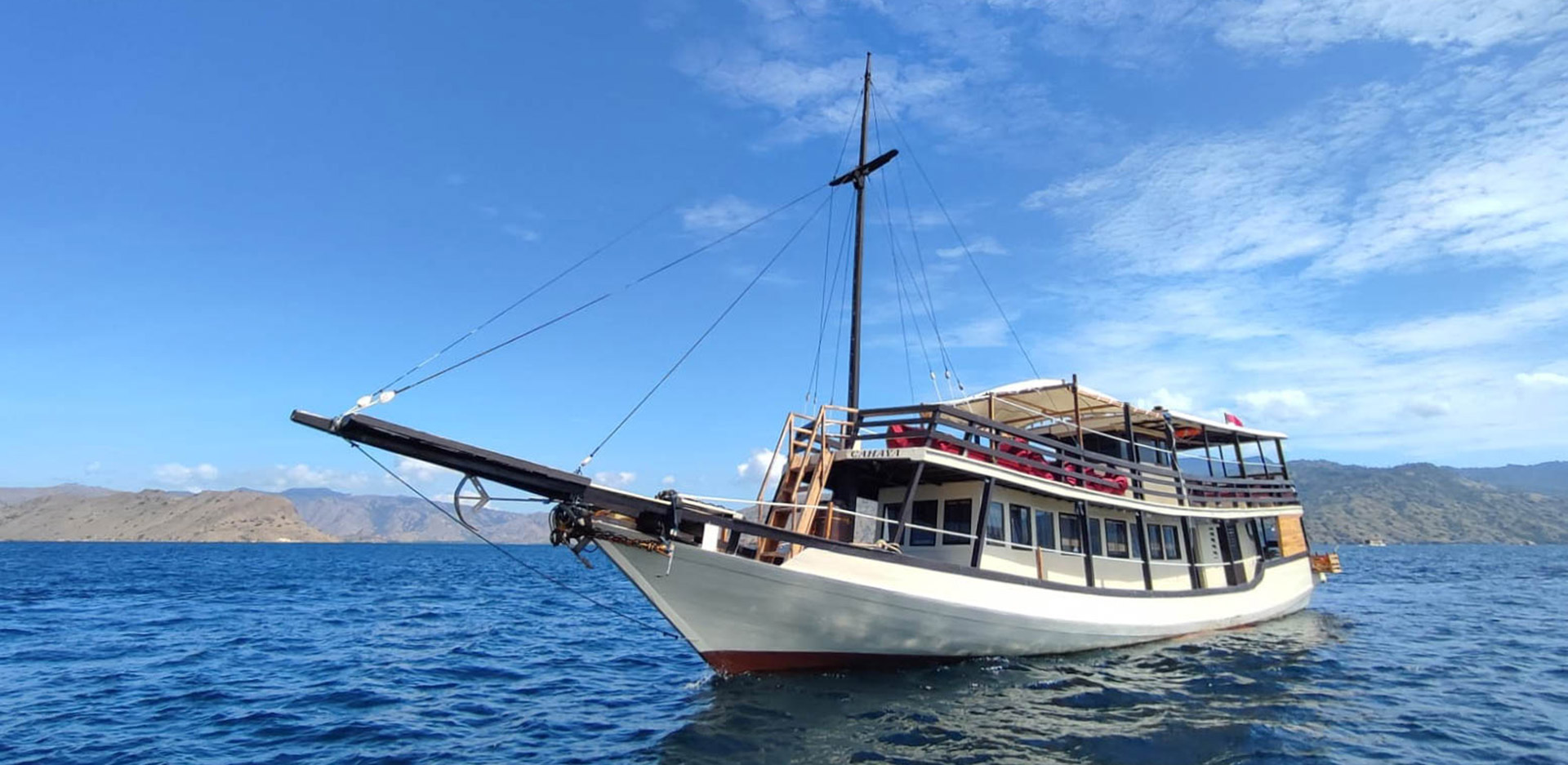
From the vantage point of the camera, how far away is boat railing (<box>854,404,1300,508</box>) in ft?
41.9

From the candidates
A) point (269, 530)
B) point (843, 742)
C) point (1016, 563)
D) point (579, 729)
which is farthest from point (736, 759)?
point (269, 530)

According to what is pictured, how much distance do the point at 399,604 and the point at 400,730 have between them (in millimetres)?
21161

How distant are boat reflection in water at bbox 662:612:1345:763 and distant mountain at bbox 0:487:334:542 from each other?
587 feet

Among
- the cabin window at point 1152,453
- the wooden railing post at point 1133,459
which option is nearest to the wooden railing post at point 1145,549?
the wooden railing post at point 1133,459

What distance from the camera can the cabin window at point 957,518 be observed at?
47.6 feet

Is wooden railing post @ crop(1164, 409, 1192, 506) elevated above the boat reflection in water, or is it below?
above

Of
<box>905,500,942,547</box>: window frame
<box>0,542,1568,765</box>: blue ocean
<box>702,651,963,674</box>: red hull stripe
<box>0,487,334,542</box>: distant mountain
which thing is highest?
<box>0,487,334,542</box>: distant mountain

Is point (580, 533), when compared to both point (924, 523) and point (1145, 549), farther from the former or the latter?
point (1145, 549)

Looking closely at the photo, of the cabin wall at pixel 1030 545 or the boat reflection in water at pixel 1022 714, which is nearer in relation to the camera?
the boat reflection in water at pixel 1022 714

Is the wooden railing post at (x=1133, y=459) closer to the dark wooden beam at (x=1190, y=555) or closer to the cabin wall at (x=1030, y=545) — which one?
the cabin wall at (x=1030, y=545)

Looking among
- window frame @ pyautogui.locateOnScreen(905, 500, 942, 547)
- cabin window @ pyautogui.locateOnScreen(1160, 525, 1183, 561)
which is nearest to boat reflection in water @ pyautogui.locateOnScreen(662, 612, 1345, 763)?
window frame @ pyautogui.locateOnScreen(905, 500, 942, 547)

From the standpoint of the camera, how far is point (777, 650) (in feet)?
38.6

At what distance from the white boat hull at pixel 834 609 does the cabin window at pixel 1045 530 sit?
5.75ft

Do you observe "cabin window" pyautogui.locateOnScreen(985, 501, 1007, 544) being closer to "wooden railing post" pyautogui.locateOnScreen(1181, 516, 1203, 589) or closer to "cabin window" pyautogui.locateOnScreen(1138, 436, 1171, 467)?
"wooden railing post" pyautogui.locateOnScreen(1181, 516, 1203, 589)
